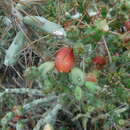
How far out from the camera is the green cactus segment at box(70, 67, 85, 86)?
4.25 ft

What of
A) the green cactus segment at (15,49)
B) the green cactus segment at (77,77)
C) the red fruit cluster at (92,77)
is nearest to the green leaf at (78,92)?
the green cactus segment at (77,77)

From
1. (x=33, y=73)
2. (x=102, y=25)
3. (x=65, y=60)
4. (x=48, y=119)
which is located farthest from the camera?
(x=48, y=119)

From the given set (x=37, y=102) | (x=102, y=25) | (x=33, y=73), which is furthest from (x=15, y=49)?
(x=102, y=25)

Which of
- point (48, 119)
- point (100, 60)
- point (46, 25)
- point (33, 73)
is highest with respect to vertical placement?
point (46, 25)

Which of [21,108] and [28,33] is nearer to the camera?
[28,33]

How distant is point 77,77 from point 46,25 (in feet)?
0.94

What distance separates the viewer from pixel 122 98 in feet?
4.68

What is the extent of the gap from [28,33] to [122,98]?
536 millimetres

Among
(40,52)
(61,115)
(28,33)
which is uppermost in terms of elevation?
(28,33)

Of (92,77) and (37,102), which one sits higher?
(92,77)

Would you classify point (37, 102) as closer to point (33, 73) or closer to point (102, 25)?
point (33, 73)

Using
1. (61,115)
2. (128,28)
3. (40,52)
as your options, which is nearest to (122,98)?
(128,28)

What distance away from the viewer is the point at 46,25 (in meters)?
1.43

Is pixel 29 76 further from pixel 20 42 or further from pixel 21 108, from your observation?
pixel 21 108
